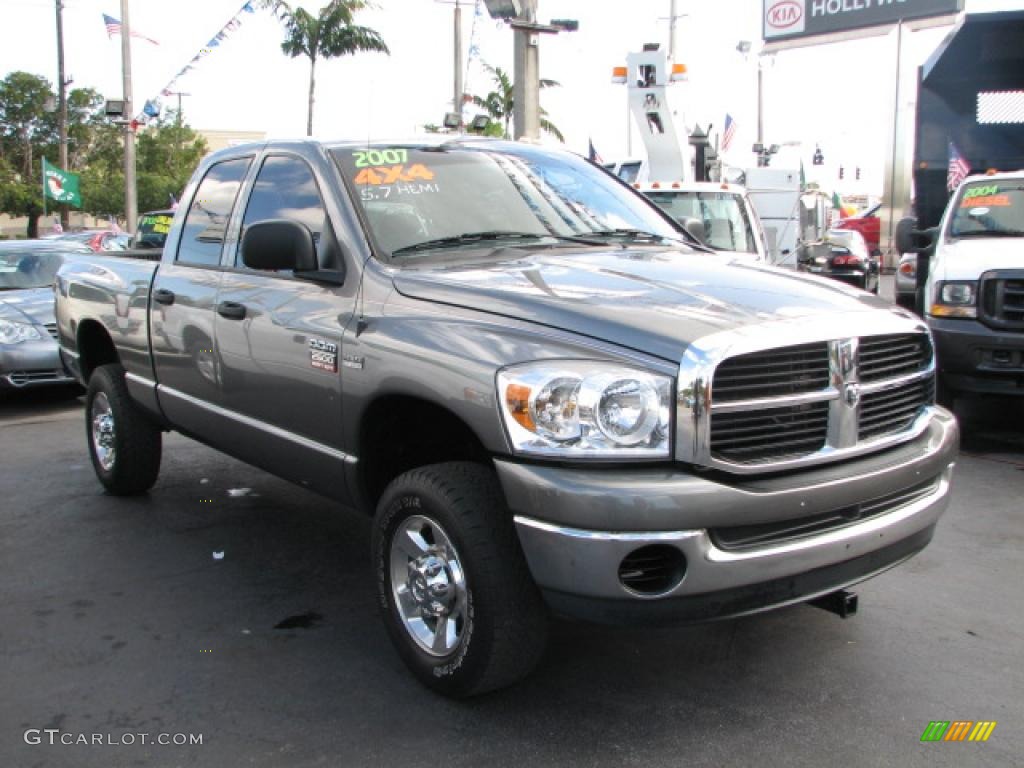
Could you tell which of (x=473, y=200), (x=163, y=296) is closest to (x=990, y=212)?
(x=473, y=200)

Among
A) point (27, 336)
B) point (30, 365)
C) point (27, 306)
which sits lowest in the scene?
point (30, 365)

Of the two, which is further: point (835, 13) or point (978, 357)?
point (835, 13)

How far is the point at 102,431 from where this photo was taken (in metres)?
5.99

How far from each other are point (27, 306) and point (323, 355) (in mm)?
6695

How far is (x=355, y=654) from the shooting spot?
12.3ft

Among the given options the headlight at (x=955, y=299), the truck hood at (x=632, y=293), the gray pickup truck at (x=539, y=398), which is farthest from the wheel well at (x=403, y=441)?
the headlight at (x=955, y=299)

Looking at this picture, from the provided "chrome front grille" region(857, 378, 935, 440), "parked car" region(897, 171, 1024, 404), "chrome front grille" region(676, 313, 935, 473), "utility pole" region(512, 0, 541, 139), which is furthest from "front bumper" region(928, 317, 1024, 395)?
"utility pole" region(512, 0, 541, 139)

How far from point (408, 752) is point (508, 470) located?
0.95 m

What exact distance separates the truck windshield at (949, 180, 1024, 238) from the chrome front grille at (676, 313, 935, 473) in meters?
5.07

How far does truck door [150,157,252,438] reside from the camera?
15.2 ft

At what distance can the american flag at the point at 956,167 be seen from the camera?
11.0 metres

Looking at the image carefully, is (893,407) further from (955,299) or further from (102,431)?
(102,431)

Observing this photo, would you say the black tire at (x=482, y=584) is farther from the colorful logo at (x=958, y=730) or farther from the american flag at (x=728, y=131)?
the american flag at (x=728, y=131)

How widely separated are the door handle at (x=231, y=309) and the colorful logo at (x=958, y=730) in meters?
3.08
